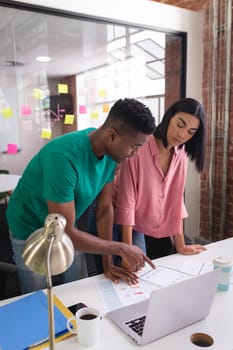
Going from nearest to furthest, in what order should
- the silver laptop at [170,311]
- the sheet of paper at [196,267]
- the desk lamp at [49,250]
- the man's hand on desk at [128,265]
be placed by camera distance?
the desk lamp at [49,250] → the silver laptop at [170,311] → the man's hand on desk at [128,265] → the sheet of paper at [196,267]

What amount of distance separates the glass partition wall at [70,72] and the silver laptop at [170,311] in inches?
77.6

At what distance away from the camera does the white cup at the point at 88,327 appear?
0.92 metres

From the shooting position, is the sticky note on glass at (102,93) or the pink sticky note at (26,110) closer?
the pink sticky note at (26,110)

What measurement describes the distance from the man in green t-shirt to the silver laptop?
0.26 m

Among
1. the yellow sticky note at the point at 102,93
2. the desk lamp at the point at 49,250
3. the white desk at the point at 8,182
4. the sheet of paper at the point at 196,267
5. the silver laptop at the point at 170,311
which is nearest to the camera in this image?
the desk lamp at the point at 49,250

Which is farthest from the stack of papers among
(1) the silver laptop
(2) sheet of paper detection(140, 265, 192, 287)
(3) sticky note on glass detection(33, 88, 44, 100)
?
(3) sticky note on glass detection(33, 88, 44, 100)

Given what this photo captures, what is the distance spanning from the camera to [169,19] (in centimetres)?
298

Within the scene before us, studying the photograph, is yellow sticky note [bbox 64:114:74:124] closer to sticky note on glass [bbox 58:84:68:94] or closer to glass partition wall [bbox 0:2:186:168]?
glass partition wall [bbox 0:2:186:168]

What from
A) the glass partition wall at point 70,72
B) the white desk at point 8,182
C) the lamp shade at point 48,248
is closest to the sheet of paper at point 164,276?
the lamp shade at point 48,248

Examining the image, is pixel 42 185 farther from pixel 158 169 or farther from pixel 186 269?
pixel 186 269

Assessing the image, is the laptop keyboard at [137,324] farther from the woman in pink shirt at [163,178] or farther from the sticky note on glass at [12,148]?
the sticky note on glass at [12,148]

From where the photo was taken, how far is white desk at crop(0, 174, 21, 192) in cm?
252

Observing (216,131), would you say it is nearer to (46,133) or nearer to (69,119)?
(69,119)

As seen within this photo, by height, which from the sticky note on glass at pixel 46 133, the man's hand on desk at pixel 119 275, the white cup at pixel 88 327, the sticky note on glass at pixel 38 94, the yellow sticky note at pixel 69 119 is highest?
the sticky note on glass at pixel 38 94
